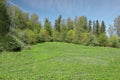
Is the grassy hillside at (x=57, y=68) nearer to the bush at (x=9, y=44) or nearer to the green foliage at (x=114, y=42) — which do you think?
the bush at (x=9, y=44)

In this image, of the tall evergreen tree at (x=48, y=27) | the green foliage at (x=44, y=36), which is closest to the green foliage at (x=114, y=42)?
the green foliage at (x=44, y=36)

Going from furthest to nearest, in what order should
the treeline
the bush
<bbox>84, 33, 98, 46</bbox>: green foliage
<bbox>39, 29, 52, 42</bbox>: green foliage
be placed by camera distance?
<bbox>39, 29, 52, 42</bbox>: green foliage < <bbox>84, 33, 98, 46</bbox>: green foliage < the treeline < the bush

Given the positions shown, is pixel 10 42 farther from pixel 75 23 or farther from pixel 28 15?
pixel 75 23

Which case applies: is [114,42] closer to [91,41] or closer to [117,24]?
[91,41]

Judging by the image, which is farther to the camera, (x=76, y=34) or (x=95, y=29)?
(x=95, y=29)

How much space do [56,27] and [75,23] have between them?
7.57 m

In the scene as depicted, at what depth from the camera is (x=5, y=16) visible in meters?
33.8

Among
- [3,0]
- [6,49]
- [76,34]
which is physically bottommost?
[6,49]

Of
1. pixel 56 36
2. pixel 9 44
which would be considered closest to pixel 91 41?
pixel 56 36

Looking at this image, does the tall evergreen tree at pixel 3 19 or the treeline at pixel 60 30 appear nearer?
the tall evergreen tree at pixel 3 19

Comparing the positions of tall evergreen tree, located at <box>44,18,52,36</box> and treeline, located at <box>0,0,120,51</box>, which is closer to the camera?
treeline, located at <box>0,0,120,51</box>

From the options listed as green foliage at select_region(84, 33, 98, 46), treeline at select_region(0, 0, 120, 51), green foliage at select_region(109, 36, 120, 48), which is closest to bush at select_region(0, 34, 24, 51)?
treeline at select_region(0, 0, 120, 51)

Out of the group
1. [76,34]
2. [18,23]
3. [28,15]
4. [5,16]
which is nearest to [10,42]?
[5,16]

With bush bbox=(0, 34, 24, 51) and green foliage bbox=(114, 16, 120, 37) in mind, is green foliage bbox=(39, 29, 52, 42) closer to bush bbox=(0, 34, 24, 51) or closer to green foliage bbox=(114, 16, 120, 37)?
bush bbox=(0, 34, 24, 51)
